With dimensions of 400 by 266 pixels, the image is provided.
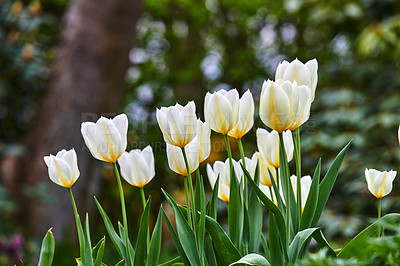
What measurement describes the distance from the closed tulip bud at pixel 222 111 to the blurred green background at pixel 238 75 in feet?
1.97

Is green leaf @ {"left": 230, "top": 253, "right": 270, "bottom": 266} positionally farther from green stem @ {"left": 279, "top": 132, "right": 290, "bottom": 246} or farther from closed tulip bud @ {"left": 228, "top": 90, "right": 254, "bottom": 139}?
closed tulip bud @ {"left": 228, "top": 90, "right": 254, "bottom": 139}

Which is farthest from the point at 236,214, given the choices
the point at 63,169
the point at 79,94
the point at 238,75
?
the point at 238,75

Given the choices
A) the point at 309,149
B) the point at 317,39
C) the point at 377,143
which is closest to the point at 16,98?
the point at 309,149

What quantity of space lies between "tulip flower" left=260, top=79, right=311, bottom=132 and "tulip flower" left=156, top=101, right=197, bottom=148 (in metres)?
0.11

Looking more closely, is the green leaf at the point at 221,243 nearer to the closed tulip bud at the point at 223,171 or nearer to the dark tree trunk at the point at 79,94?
the closed tulip bud at the point at 223,171

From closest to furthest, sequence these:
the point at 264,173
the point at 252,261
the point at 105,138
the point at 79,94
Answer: the point at 252,261
the point at 105,138
the point at 264,173
the point at 79,94

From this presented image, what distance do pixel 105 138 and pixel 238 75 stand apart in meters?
5.08

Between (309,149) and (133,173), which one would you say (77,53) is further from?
(133,173)

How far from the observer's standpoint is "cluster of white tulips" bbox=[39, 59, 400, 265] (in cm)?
68

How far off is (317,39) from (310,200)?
5.79 m

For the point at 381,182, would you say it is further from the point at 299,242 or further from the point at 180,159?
the point at 180,159

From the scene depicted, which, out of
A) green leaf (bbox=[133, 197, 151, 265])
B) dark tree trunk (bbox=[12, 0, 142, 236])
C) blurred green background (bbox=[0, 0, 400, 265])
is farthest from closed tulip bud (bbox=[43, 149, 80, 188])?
dark tree trunk (bbox=[12, 0, 142, 236])

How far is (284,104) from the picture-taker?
26.2 inches

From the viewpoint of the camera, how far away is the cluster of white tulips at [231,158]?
0.68 meters
